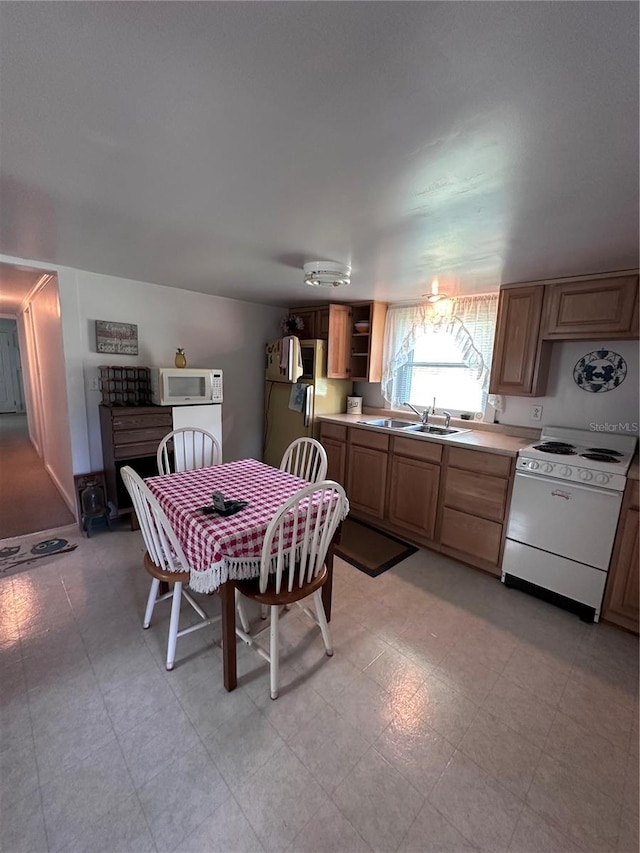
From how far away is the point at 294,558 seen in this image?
156cm

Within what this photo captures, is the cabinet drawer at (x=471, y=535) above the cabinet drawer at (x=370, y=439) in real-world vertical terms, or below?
below

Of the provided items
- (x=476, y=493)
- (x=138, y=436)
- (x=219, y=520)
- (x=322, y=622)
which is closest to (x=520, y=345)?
(x=476, y=493)

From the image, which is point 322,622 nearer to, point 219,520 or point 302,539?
point 302,539

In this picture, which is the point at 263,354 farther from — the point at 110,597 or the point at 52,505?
the point at 110,597

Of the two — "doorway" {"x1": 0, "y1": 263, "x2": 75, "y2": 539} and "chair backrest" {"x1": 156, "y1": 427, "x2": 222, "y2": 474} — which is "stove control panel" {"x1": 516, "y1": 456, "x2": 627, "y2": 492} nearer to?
"chair backrest" {"x1": 156, "y1": 427, "x2": 222, "y2": 474}

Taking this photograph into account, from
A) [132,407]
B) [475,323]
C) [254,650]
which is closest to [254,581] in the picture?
[254,650]

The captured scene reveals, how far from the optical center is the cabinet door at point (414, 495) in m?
2.91

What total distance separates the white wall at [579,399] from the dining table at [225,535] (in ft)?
7.03

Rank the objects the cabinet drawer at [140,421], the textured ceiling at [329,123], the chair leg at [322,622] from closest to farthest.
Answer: the textured ceiling at [329,123], the chair leg at [322,622], the cabinet drawer at [140,421]

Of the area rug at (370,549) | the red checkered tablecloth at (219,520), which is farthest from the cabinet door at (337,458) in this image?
the red checkered tablecloth at (219,520)

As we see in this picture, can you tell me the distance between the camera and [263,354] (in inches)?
173

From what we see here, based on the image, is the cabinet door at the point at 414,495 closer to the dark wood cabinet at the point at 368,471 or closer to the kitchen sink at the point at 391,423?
the dark wood cabinet at the point at 368,471

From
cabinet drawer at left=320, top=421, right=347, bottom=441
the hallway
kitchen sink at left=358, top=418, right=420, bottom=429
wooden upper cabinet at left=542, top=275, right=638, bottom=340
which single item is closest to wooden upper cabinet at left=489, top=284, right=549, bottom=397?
wooden upper cabinet at left=542, top=275, right=638, bottom=340

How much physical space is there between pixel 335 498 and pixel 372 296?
8.15 ft
